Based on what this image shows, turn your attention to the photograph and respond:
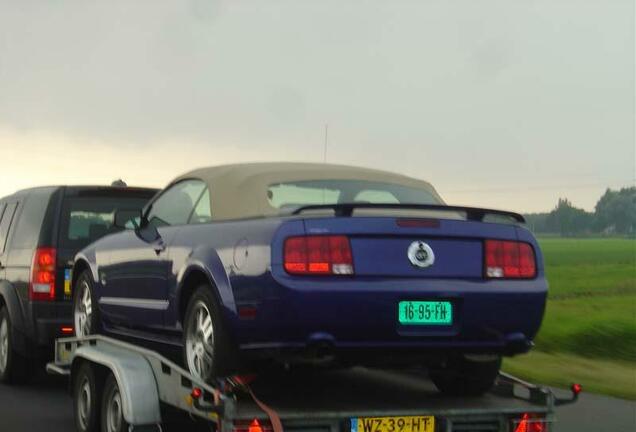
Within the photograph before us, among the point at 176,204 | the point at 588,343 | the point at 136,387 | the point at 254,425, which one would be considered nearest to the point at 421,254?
the point at 254,425

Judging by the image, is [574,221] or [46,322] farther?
[574,221]

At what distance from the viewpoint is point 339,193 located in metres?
7.26

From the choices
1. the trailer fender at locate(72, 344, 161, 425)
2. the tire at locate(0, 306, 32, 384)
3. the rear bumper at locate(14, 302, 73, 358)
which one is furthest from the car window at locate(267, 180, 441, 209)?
the tire at locate(0, 306, 32, 384)

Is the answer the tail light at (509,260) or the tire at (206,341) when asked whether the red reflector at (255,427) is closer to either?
the tire at (206,341)

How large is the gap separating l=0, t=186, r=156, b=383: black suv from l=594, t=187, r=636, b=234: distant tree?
5237 cm

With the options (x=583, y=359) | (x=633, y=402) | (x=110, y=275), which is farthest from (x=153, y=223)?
(x=583, y=359)

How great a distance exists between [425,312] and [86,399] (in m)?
2.92

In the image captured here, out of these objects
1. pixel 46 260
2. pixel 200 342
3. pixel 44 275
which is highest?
pixel 46 260

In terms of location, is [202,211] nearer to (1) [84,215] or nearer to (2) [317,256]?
(2) [317,256]

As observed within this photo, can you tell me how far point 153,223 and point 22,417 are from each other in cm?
236

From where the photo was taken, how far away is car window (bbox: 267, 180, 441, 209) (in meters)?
7.01

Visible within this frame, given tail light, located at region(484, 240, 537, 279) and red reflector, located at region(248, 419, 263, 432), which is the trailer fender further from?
tail light, located at region(484, 240, 537, 279)

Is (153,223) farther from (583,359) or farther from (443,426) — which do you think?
(583,359)

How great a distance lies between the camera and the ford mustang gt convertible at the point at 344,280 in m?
6.07
